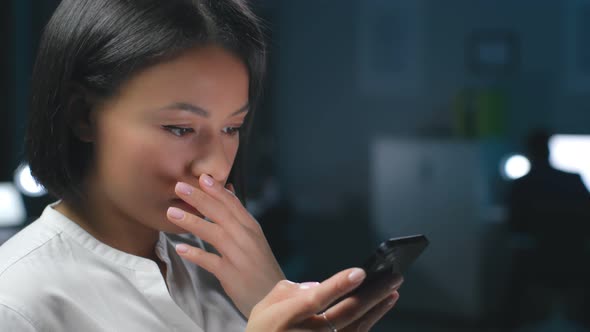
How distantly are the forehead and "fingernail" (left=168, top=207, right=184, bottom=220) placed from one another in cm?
14

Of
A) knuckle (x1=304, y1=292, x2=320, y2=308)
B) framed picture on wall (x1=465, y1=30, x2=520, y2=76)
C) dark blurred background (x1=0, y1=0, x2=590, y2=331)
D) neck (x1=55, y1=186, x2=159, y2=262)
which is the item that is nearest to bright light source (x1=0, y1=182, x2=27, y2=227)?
dark blurred background (x1=0, y1=0, x2=590, y2=331)

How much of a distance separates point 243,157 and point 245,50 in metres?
0.24

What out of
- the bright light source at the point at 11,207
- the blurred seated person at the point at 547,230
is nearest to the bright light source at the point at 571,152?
the blurred seated person at the point at 547,230

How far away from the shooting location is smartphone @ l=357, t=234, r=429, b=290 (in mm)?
797

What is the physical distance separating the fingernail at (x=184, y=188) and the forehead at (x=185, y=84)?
0.11 metres

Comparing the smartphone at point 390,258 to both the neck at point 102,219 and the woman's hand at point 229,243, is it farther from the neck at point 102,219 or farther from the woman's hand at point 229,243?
the neck at point 102,219

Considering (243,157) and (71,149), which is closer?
(71,149)

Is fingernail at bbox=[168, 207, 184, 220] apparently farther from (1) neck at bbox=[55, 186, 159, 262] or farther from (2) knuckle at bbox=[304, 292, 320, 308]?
(2) knuckle at bbox=[304, 292, 320, 308]

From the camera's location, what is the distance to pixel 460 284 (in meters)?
4.84

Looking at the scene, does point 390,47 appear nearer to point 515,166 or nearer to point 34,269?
point 515,166

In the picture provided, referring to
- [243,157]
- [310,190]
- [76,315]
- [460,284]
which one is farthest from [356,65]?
[76,315]

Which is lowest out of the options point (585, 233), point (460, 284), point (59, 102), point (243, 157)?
point (460, 284)

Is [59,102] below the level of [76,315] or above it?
above

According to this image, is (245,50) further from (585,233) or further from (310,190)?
(310,190)
